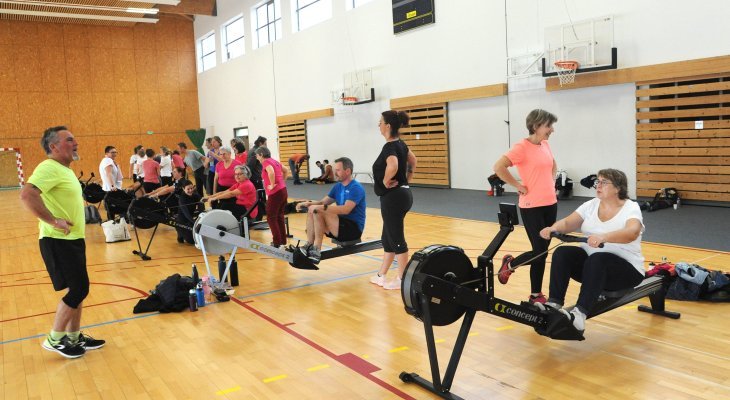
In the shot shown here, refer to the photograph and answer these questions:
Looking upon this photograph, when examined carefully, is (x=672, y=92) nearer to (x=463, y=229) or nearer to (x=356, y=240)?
(x=463, y=229)

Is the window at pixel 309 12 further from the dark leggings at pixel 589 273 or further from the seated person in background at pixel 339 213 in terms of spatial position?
the dark leggings at pixel 589 273

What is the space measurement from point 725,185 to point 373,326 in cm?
706

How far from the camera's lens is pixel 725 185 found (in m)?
8.46

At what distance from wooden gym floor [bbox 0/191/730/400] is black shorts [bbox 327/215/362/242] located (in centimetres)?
42

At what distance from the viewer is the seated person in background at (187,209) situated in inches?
313

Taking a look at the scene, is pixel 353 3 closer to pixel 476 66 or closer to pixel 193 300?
pixel 476 66

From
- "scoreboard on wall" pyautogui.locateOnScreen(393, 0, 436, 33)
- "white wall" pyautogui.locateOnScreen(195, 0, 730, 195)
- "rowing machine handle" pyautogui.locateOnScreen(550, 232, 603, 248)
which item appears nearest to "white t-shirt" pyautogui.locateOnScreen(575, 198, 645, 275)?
"rowing machine handle" pyautogui.locateOnScreen(550, 232, 603, 248)

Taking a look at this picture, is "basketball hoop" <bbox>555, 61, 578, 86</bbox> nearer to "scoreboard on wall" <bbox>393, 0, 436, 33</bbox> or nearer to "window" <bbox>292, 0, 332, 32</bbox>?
"scoreboard on wall" <bbox>393, 0, 436, 33</bbox>

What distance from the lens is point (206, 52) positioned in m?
24.7

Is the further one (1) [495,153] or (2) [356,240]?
(1) [495,153]

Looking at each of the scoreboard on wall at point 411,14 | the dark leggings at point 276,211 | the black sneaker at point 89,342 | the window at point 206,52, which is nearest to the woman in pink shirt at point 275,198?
the dark leggings at point 276,211

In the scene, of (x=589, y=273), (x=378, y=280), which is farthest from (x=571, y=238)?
(x=378, y=280)

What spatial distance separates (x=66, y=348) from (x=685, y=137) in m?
9.01

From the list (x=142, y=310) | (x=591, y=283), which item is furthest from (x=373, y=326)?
(x=142, y=310)
